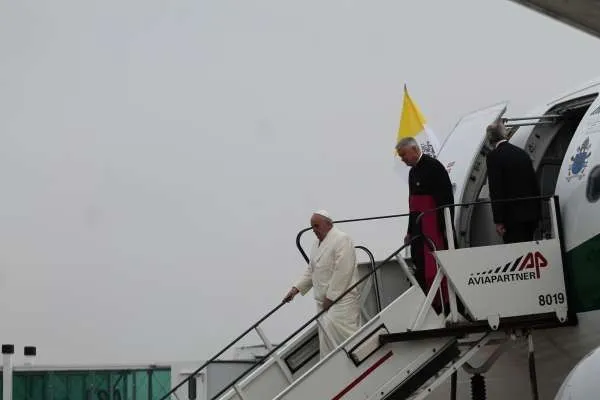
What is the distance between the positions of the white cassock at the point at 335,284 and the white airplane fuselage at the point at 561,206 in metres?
1.40

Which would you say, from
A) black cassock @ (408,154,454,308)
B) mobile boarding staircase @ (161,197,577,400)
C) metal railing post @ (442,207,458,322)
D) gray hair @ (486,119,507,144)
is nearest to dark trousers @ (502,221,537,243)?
mobile boarding staircase @ (161,197,577,400)

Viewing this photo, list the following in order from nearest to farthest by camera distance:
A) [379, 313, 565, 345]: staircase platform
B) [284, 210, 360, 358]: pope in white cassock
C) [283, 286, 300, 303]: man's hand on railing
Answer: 1. [379, 313, 565, 345]: staircase platform
2. [284, 210, 360, 358]: pope in white cassock
3. [283, 286, 300, 303]: man's hand on railing

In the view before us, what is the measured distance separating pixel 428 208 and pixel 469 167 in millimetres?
1280

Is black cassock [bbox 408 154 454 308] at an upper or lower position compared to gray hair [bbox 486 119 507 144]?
lower

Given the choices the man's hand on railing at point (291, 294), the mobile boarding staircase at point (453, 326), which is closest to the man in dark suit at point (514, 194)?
the mobile boarding staircase at point (453, 326)

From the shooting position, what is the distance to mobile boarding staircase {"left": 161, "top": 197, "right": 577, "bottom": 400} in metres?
9.21

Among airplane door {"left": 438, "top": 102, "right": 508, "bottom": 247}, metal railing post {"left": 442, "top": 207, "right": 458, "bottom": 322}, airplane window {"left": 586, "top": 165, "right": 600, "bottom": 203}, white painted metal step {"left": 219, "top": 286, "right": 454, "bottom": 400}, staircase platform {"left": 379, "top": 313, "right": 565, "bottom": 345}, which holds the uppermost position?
airplane door {"left": 438, "top": 102, "right": 508, "bottom": 247}

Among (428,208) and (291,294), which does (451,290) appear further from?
(291,294)

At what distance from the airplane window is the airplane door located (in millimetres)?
1570

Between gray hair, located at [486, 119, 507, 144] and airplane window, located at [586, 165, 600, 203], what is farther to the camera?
gray hair, located at [486, 119, 507, 144]

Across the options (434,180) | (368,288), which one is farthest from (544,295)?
(368,288)

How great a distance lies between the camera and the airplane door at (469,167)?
1101 cm

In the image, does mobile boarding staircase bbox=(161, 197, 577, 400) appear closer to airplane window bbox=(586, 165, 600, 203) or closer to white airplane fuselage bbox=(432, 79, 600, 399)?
white airplane fuselage bbox=(432, 79, 600, 399)

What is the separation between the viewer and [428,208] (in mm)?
9961
